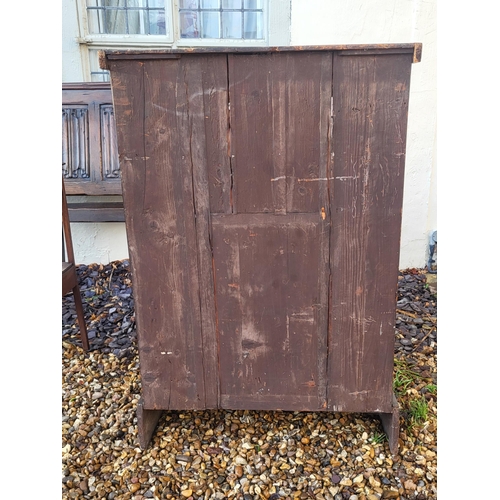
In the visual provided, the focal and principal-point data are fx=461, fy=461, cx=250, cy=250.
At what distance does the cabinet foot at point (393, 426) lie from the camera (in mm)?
1996

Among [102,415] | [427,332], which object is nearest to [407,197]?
[427,332]

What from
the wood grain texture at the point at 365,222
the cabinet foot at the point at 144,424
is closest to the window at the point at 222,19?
the wood grain texture at the point at 365,222

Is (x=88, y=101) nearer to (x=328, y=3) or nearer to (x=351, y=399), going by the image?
(x=328, y=3)

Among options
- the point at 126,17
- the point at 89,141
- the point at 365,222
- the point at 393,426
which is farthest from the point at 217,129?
the point at 126,17

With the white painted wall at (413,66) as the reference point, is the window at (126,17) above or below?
above

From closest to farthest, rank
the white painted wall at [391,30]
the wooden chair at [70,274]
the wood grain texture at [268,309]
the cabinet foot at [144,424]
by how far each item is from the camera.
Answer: the wood grain texture at [268,309], the cabinet foot at [144,424], the wooden chair at [70,274], the white painted wall at [391,30]

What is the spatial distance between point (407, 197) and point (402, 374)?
1.67m

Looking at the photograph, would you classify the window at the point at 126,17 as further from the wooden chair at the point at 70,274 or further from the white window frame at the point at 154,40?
the wooden chair at the point at 70,274

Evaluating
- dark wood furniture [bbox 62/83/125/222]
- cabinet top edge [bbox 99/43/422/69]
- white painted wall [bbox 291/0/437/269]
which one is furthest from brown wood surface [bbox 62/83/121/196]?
cabinet top edge [bbox 99/43/422/69]

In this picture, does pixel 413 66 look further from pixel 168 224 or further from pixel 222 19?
pixel 168 224

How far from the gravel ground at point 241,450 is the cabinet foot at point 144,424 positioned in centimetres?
4

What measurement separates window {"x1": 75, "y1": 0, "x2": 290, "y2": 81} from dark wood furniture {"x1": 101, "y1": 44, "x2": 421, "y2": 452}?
2286 millimetres

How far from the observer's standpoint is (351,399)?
1.98m

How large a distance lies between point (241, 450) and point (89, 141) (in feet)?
8.50
